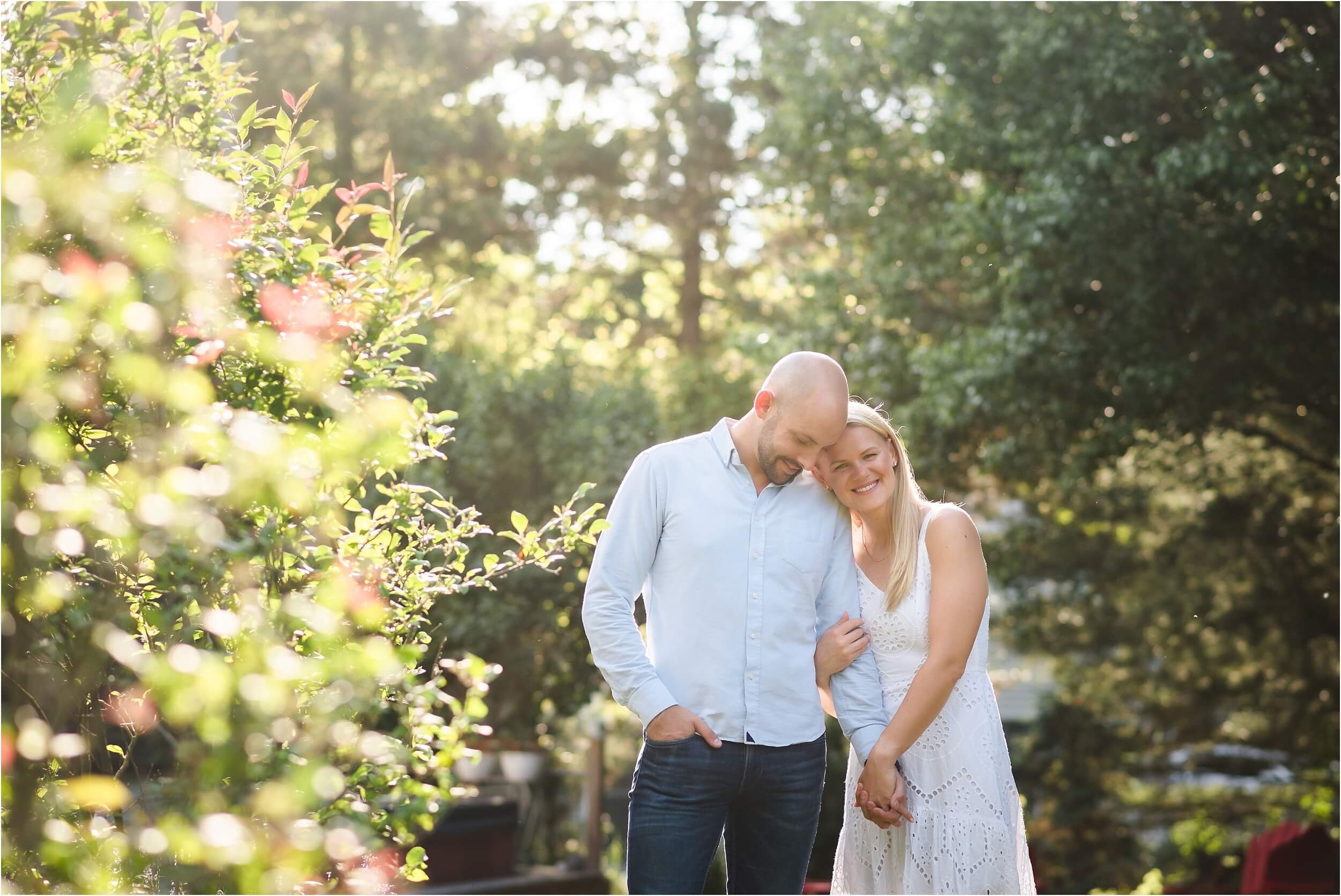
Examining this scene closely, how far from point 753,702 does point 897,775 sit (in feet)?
1.51

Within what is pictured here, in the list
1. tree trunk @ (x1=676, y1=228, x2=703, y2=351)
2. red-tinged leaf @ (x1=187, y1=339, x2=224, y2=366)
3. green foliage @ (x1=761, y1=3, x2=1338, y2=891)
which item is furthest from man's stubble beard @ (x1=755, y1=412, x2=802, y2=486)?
tree trunk @ (x1=676, y1=228, x2=703, y2=351)

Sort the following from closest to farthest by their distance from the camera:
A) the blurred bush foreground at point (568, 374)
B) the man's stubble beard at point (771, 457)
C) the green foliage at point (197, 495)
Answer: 1. the green foliage at point (197, 495)
2. the blurred bush foreground at point (568, 374)
3. the man's stubble beard at point (771, 457)

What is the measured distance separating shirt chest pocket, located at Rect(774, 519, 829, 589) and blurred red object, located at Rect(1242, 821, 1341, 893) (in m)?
5.64

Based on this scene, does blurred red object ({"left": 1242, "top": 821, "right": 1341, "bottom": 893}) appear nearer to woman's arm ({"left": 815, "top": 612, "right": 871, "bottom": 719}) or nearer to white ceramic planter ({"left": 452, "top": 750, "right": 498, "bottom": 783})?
white ceramic planter ({"left": 452, "top": 750, "right": 498, "bottom": 783})

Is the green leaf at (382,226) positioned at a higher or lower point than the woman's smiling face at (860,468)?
higher

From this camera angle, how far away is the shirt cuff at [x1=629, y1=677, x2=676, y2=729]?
276 centimetres

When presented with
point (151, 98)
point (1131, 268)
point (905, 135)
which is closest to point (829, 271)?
point (905, 135)

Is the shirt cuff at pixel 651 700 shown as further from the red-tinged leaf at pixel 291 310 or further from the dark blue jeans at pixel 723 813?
the red-tinged leaf at pixel 291 310

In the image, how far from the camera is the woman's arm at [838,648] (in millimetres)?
2994

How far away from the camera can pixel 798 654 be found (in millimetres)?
2920

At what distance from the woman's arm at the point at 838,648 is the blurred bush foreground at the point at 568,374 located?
0.76m

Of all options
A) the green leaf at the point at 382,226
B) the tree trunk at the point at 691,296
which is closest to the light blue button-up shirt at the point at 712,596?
the green leaf at the point at 382,226

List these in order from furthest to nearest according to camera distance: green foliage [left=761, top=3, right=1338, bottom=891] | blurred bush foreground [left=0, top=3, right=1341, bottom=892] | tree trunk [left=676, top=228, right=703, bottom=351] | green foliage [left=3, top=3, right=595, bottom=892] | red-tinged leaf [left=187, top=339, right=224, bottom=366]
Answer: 1. tree trunk [left=676, top=228, right=703, bottom=351]
2. green foliage [left=761, top=3, right=1338, bottom=891]
3. red-tinged leaf [left=187, top=339, right=224, bottom=366]
4. blurred bush foreground [left=0, top=3, right=1341, bottom=892]
5. green foliage [left=3, top=3, right=595, bottom=892]

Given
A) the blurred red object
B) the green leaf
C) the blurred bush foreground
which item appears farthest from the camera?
the blurred red object
